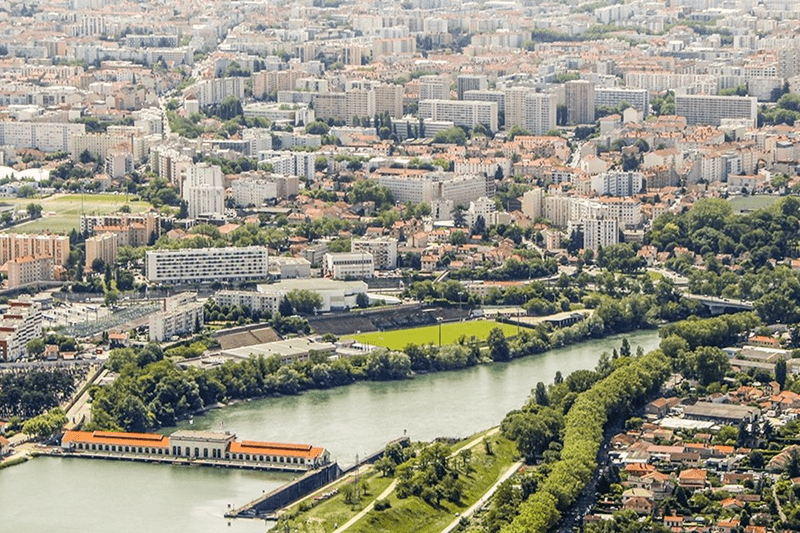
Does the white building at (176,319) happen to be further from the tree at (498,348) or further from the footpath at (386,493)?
the footpath at (386,493)

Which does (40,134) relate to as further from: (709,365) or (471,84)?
(709,365)

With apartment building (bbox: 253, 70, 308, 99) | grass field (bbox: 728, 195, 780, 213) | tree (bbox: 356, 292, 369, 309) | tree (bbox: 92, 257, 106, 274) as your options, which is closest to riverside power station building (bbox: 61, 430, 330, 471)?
tree (bbox: 356, 292, 369, 309)

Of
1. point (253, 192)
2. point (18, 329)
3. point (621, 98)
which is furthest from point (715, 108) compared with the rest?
point (18, 329)

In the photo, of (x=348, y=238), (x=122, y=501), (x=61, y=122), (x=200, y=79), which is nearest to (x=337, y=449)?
(x=122, y=501)

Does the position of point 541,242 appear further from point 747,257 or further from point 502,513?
point 502,513

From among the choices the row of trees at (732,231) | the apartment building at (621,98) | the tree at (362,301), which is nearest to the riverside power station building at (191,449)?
the tree at (362,301)

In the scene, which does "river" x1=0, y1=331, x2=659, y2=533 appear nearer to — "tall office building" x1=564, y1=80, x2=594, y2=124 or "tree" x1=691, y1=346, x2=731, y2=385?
"tree" x1=691, y1=346, x2=731, y2=385

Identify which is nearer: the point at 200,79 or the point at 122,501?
the point at 122,501
